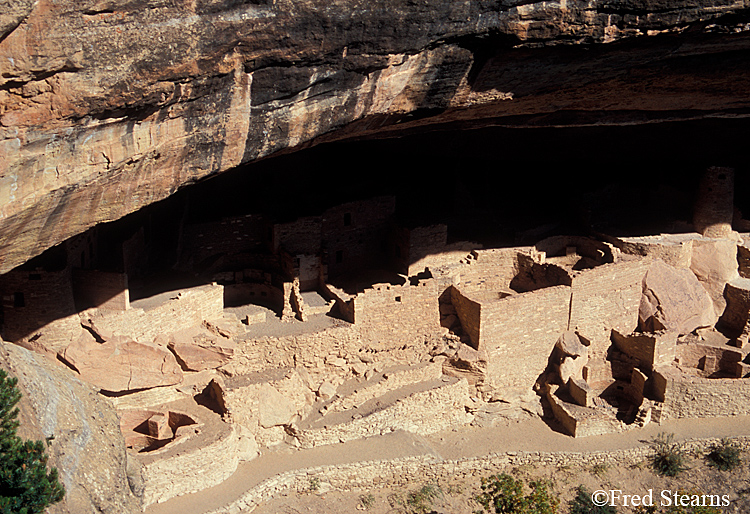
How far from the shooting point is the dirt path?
54.6 ft

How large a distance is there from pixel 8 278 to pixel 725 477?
626 inches

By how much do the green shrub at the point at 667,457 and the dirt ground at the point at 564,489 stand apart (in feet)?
0.50

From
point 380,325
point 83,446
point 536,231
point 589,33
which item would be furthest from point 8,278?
point 536,231

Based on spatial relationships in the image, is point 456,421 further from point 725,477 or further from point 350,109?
point 350,109

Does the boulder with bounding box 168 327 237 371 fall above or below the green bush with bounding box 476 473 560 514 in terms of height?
above

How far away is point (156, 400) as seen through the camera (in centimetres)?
1778

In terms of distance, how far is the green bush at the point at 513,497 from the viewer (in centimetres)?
1786

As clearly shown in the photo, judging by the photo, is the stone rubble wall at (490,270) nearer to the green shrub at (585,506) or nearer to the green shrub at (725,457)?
the green shrub at (585,506)

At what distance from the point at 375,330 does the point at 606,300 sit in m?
5.73

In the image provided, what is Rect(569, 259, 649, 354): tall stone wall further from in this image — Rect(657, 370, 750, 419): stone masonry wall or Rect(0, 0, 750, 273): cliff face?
Rect(0, 0, 750, 273): cliff face

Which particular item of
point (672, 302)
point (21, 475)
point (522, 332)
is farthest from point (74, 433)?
point (672, 302)

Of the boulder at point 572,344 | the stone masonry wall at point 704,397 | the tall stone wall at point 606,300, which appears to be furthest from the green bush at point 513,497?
the tall stone wall at point 606,300

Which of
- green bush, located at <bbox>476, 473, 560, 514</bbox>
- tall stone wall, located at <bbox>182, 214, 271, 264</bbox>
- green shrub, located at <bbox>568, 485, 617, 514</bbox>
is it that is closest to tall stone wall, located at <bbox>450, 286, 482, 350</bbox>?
green bush, located at <bbox>476, 473, 560, 514</bbox>

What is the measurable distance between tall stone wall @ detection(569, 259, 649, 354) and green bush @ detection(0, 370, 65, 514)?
1284cm
